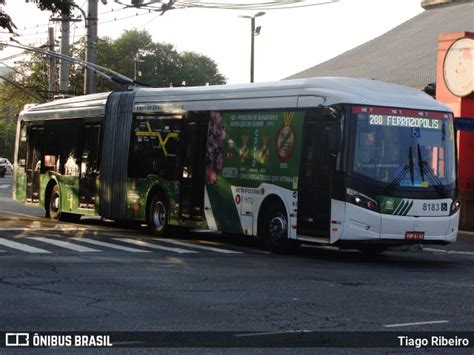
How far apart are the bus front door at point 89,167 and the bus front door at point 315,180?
8089 mm

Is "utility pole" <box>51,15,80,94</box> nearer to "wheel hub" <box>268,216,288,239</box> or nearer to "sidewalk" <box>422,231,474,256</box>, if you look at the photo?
"sidewalk" <box>422,231,474,256</box>

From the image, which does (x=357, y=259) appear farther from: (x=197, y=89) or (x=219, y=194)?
(x=197, y=89)

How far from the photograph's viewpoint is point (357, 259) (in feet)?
57.1

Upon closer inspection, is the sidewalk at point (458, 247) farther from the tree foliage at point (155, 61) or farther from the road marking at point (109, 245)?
the tree foliage at point (155, 61)

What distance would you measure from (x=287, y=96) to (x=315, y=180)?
1.88 meters

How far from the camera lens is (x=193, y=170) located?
765 inches

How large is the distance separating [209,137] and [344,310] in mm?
9364

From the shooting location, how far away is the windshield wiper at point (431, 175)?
16094 millimetres

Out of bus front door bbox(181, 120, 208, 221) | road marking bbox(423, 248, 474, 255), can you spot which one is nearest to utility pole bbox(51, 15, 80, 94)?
bus front door bbox(181, 120, 208, 221)

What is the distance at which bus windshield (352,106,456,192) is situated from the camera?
15703 mm

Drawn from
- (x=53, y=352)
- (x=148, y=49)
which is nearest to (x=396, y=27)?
(x=53, y=352)

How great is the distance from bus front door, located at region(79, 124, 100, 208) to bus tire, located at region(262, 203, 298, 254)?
22.8 ft

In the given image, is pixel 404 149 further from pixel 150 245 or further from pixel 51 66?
pixel 51 66

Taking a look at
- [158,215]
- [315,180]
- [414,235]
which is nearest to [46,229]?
[158,215]
